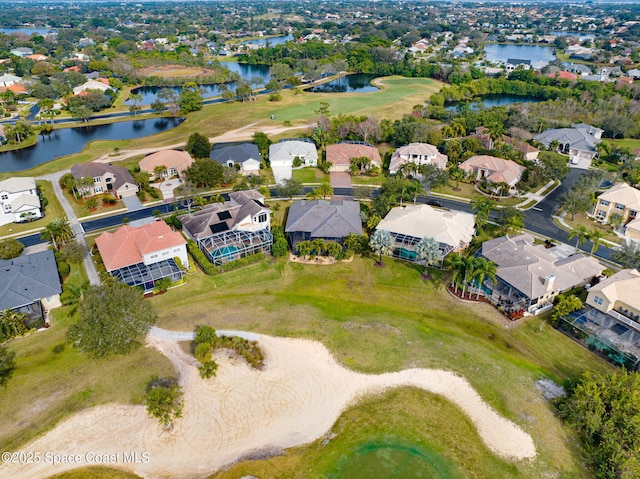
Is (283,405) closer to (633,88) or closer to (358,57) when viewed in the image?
(633,88)

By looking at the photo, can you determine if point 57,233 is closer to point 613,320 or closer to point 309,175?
point 309,175

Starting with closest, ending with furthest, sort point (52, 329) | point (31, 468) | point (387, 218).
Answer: point (31, 468)
point (52, 329)
point (387, 218)

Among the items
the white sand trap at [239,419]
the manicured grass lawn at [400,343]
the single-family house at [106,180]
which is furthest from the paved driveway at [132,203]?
the white sand trap at [239,419]

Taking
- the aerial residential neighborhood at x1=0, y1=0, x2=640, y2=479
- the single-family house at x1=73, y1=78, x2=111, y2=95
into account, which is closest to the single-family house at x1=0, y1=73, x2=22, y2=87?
the single-family house at x1=73, y1=78, x2=111, y2=95

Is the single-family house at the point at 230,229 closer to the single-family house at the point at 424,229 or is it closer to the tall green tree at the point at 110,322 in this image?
the tall green tree at the point at 110,322

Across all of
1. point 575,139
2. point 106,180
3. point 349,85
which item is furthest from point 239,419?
point 349,85

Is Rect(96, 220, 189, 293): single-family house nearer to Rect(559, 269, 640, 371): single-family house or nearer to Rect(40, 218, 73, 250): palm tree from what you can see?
Rect(40, 218, 73, 250): palm tree

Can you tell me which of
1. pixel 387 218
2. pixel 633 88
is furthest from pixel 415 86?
pixel 387 218
